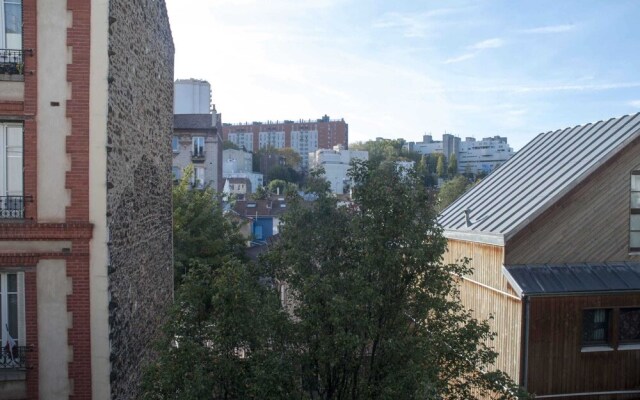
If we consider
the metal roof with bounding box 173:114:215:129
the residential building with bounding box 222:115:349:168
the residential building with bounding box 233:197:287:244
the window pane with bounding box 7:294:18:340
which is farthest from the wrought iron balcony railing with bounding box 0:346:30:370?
the residential building with bounding box 222:115:349:168

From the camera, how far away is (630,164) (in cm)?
1270

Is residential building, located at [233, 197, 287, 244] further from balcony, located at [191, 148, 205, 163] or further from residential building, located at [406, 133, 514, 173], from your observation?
residential building, located at [406, 133, 514, 173]

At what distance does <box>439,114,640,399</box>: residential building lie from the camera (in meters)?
11.8

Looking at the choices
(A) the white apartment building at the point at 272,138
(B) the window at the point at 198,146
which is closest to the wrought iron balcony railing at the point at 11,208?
(B) the window at the point at 198,146

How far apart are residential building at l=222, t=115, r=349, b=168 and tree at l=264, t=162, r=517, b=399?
387ft

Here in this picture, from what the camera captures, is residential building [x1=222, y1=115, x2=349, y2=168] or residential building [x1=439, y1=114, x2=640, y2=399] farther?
residential building [x1=222, y1=115, x2=349, y2=168]

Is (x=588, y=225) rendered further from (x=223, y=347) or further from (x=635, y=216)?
(x=223, y=347)

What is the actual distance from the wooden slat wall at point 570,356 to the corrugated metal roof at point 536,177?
6.87 feet

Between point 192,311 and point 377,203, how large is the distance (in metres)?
2.86

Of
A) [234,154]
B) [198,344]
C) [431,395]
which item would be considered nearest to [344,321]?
[431,395]

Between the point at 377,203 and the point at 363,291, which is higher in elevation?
the point at 377,203

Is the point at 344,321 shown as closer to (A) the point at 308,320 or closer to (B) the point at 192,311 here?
(A) the point at 308,320

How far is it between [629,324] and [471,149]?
488 feet

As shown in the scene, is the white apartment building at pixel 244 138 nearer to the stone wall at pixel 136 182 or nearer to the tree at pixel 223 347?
the stone wall at pixel 136 182
